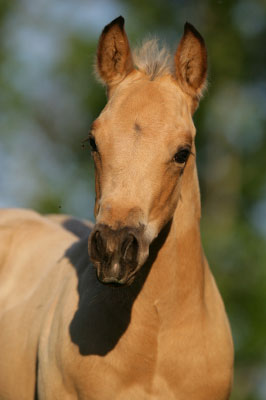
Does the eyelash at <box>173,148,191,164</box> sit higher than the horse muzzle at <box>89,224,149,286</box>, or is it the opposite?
the eyelash at <box>173,148,191,164</box>

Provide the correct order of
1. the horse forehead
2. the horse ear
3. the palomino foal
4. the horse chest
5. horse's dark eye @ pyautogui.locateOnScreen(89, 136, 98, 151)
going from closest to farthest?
the palomino foal, the horse forehead, horse's dark eye @ pyautogui.locateOnScreen(89, 136, 98, 151), the horse chest, the horse ear

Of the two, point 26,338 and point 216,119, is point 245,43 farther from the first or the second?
point 26,338

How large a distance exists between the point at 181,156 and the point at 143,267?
2.41ft

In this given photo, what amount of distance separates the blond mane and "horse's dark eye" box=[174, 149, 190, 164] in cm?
66

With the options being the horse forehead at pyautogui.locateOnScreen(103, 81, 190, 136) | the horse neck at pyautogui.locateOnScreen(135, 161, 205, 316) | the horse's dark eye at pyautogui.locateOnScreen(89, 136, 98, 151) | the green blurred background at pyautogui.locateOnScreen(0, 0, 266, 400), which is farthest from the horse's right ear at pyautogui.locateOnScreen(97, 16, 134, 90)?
the green blurred background at pyautogui.locateOnScreen(0, 0, 266, 400)

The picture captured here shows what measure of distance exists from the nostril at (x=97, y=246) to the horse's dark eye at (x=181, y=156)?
2.49 feet

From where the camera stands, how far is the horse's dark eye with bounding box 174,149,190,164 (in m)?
4.69

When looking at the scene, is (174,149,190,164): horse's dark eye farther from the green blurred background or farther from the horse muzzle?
the green blurred background

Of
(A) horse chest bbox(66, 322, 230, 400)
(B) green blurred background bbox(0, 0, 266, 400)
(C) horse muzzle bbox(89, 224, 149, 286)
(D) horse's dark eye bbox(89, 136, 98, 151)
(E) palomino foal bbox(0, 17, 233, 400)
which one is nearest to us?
(C) horse muzzle bbox(89, 224, 149, 286)

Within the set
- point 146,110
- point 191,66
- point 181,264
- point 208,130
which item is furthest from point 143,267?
point 208,130

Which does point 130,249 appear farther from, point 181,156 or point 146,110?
point 146,110

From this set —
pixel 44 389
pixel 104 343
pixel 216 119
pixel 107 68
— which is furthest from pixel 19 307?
pixel 216 119

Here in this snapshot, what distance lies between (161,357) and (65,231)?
2.83 meters

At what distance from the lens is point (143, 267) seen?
16.3 ft
